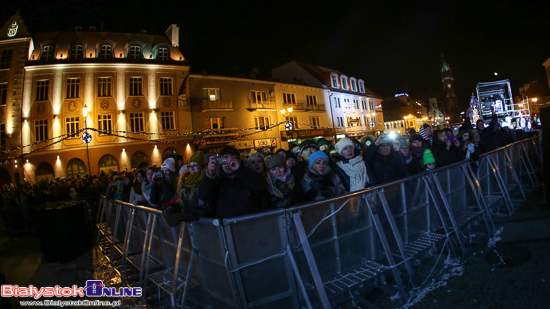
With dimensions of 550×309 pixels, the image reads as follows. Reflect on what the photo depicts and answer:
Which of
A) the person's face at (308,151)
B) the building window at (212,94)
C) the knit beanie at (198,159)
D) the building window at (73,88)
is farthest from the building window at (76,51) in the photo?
the person's face at (308,151)

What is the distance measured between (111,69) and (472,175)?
26.5 m

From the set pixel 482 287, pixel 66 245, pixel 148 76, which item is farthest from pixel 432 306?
pixel 148 76

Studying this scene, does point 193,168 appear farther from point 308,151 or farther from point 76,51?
point 76,51

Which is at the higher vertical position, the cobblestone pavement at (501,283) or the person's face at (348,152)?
the person's face at (348,152)

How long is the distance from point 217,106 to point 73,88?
1210cm

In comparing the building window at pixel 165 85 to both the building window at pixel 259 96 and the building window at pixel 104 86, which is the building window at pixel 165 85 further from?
the building window at pixel 259 96

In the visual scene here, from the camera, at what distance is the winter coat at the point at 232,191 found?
3.17m

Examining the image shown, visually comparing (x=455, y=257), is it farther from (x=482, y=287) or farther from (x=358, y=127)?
(x=358, y=127)

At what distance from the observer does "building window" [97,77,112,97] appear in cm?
2197

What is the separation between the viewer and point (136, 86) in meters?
23.0

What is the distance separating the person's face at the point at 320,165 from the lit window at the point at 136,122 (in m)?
22.5

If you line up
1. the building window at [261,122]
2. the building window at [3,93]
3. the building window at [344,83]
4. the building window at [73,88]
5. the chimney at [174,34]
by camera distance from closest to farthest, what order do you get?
the building window at [3,93]
the building window at [73,88]
the chimney at [174,34]
the building window at [261,122]
the building window at [344,83]

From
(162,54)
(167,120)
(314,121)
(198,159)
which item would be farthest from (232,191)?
(314,121)

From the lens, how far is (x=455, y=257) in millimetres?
4133
